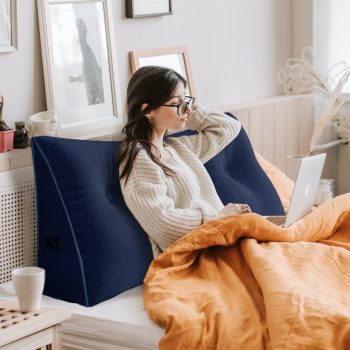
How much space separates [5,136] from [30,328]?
0.70 m

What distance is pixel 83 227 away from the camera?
2377mm

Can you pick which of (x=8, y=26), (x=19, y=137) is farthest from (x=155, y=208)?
(x=8, y=26)

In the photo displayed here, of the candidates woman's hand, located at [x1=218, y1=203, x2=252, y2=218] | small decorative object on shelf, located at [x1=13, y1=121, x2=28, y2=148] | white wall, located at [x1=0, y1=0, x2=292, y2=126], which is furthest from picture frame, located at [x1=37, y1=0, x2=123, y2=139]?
woman's hand, located at [x1=218, y1=203, x2=252, y2=218]

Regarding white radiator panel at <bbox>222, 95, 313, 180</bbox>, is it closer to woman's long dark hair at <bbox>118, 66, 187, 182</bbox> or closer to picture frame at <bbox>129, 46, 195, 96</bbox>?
picture frame at <bbox>129, 46, 195, 96</bbox>

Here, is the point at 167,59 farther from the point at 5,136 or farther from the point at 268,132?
the point at 5,136

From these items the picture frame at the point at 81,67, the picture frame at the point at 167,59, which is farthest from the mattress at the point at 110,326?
the picture frame at the point at 167,59

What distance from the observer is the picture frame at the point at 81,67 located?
270 cm

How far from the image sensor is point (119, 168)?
101 inches

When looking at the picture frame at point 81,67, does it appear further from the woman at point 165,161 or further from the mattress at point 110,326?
the mattress at point 110,326

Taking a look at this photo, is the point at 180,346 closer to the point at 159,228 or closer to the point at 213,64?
the point at 159,228

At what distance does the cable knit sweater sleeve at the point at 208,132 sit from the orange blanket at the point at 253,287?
49 centimetres

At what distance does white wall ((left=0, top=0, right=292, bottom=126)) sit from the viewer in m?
2.64

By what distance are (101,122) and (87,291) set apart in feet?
2.49

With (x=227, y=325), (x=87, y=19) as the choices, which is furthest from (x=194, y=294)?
(x=87, y=19)
